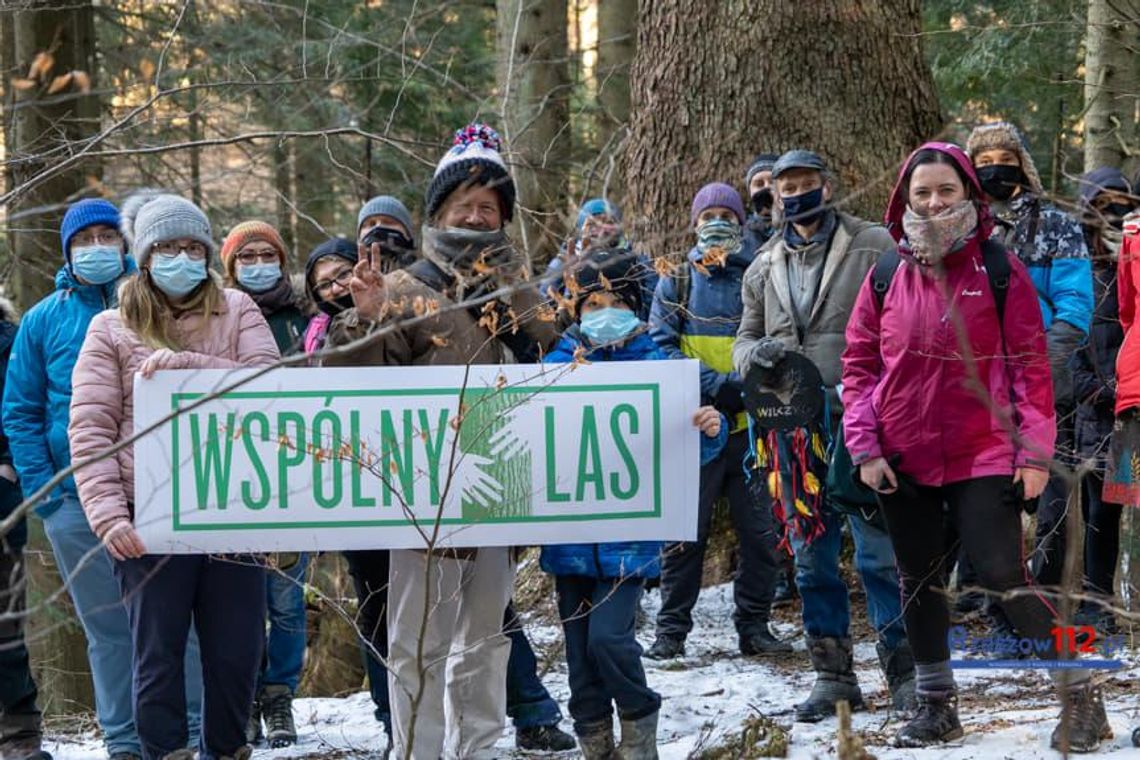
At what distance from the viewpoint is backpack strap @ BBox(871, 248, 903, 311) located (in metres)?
5.24

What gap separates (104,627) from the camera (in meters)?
5.75

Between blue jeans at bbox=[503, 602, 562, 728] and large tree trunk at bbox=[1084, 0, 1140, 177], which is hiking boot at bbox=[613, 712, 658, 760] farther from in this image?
large tree trunk at bbox=[1084, 0, 1140, 177]

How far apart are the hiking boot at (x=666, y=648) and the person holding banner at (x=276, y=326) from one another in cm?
185

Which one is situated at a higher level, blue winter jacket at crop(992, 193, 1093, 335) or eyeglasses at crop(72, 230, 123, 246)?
eyeglasses at crop(72, 230, 123, 246)

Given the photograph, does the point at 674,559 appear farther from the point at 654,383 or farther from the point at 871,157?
the point at 871,157

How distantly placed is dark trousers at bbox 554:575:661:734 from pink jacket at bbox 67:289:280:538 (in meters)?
1.53

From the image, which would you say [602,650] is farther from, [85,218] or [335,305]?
[85,218]

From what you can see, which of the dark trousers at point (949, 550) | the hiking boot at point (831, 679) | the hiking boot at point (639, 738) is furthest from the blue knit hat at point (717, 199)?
the hiking boot at point (639, 738)

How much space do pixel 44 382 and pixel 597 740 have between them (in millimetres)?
2934

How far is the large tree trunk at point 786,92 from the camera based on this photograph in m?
8.49

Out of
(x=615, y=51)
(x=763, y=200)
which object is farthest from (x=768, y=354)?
(x=615, y=51)

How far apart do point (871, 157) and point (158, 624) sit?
5.37 m

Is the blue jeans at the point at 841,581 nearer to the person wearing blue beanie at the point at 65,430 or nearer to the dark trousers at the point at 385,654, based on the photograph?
the dark trousers at the point at 385,654

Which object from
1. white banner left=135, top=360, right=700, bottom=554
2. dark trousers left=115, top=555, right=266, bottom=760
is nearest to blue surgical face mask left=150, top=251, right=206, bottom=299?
white banner left=135, top=360, right=700, bottom=554
